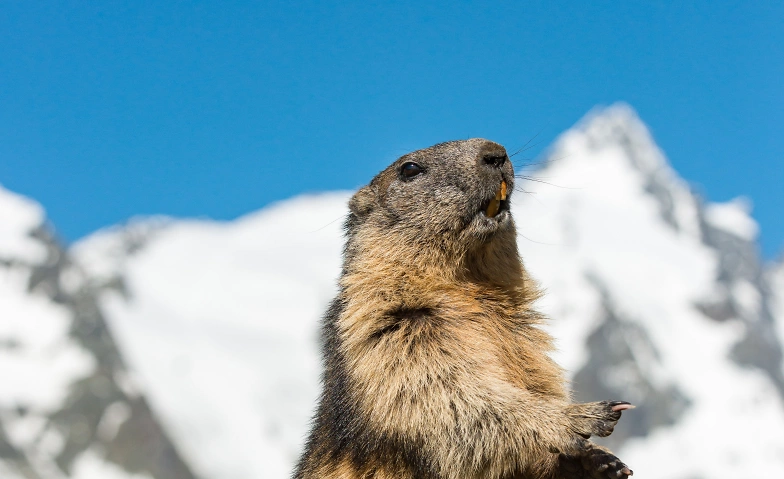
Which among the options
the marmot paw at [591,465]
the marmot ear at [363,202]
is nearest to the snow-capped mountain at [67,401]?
the marmot ear at [363,202]

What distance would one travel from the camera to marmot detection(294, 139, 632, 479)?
20.7 feet

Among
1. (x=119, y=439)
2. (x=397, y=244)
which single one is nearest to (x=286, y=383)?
(x=119, y=439)

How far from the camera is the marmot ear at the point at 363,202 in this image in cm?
863

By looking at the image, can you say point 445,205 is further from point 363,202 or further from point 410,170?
point 363,202

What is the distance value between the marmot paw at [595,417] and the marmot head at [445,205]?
2015 mm

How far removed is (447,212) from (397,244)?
1.91 ft

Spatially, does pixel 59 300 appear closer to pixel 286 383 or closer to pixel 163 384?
pixel 163 384

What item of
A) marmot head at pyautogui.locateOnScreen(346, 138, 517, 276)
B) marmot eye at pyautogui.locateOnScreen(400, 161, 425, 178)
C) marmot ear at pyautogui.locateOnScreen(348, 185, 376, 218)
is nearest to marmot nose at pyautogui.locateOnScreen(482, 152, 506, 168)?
marmot head at pyautogui.locateOnScreen(346, 138, 517, 276)

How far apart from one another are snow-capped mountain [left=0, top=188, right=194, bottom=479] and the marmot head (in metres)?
132

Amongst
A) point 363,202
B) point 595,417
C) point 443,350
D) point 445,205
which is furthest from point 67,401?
point 595,417

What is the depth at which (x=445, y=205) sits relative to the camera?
7992 mm

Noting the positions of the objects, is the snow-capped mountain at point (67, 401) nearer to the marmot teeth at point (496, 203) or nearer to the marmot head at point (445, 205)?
the marmot head at point (445, 205)

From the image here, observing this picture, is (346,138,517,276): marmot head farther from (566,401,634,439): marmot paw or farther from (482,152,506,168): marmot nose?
(566,401,634,439): marmot paw

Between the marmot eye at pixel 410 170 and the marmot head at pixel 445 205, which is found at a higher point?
the marmot eye at pixel 410 170
